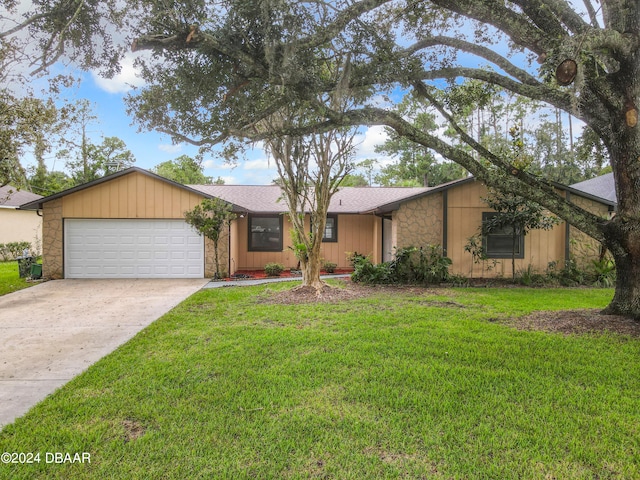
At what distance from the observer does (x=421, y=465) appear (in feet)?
8.00

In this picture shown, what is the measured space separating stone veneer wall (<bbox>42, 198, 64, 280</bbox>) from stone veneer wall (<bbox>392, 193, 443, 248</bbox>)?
10.6 m

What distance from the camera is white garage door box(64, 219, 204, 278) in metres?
11.6

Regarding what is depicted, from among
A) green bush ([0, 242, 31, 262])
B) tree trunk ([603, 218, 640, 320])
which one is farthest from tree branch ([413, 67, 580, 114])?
green bush ([0, 242, 31, 262])

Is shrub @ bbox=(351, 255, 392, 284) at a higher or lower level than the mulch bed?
higher

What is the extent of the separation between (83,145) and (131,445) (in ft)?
96.3

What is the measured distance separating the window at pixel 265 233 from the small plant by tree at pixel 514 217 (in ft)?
24.0

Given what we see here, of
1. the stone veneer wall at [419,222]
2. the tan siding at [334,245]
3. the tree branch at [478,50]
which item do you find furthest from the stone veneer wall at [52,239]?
the tree branch at [478,50]

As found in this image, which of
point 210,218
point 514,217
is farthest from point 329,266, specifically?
point 514,217

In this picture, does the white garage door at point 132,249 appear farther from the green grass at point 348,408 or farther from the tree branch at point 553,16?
the tree branch at point 553,16

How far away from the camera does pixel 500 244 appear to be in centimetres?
1094

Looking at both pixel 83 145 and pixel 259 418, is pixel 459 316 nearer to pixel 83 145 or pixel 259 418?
pixel 259 418

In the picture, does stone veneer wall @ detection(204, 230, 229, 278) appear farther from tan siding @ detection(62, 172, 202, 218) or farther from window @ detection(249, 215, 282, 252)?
window @ detection(249, 215, 282, 252)

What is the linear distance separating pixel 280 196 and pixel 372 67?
28.3ft

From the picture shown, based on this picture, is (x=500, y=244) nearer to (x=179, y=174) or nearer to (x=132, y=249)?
(x=132, y=249)
